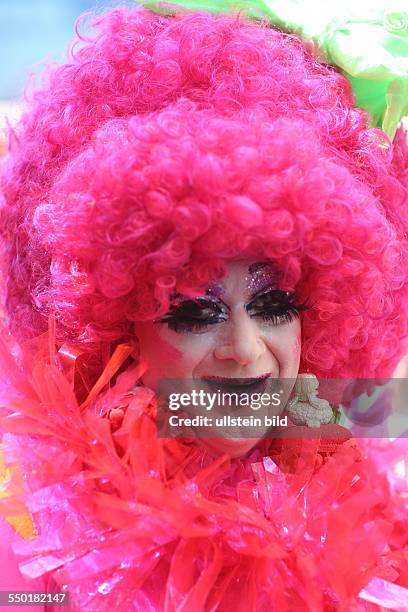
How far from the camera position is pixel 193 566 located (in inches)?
42.5

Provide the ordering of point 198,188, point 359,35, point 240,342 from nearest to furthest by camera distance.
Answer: point 198,188 < point 240,342 < point 359,35

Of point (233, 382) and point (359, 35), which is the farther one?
point (359, 35)

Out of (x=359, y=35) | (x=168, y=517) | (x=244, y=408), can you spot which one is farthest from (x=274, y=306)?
(x=359, y=35)

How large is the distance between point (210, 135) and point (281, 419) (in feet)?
1.61

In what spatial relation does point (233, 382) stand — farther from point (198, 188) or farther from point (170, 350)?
point (198, 188)

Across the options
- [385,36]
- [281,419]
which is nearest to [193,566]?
[281,419]

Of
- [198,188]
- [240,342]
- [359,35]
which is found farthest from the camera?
[359,35]

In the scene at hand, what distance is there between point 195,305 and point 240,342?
0.09 meters

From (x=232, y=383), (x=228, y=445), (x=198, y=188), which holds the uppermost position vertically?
(x=198, y=188)

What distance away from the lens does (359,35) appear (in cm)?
131

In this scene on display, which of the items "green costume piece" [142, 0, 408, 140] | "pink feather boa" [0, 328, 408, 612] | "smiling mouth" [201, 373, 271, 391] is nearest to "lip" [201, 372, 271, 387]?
"smiling mouth" [201, 373, 271, 391]

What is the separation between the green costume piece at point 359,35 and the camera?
1290 mm

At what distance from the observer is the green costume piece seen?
1290 millimetres

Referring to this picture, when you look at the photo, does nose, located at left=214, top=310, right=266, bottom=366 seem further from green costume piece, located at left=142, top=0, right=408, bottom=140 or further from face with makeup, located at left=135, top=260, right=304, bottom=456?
green costume piece, located at left=142, top=0, right=408, bottom=140
